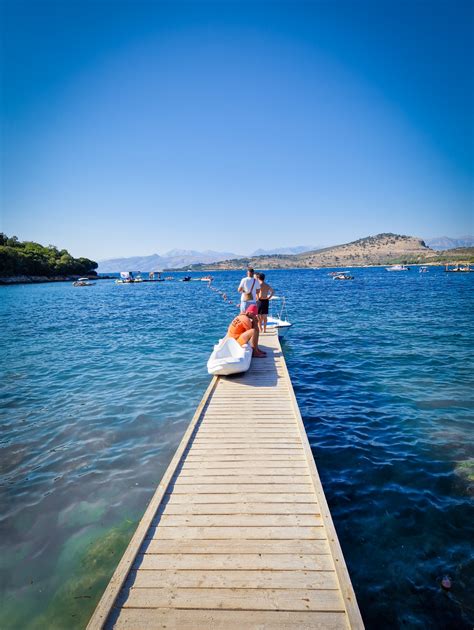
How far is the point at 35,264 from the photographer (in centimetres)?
9456

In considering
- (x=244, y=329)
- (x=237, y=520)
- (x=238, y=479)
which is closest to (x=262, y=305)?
(x=244, y=329)

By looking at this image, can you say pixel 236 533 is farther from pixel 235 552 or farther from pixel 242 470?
pixel 242 470

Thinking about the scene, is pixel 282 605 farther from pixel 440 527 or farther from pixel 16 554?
pixel 16 554

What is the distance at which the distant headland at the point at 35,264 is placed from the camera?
272ft

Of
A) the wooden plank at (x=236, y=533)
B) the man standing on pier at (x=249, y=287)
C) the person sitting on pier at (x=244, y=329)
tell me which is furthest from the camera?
the man standing on pier at (x=249, y=287)

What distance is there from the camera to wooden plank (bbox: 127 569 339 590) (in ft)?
10.9

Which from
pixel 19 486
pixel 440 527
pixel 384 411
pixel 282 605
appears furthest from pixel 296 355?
pixel 282 605

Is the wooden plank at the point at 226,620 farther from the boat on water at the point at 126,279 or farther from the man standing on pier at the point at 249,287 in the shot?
the boat on water at the point at 126,279

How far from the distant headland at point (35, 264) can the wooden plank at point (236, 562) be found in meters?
95.6

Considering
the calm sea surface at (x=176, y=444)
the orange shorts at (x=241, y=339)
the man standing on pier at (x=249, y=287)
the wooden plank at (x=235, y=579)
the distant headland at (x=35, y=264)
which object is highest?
the distant headland at (x=35, y=264)

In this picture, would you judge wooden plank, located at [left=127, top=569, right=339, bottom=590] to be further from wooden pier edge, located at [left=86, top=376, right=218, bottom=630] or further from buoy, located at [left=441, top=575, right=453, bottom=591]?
buoy, located at [left=441, top=575, right=453, bottom=591]

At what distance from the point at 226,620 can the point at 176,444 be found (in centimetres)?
504

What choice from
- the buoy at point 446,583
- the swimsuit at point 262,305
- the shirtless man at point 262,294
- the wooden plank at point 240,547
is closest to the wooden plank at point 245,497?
the wooden plank at point 240,547

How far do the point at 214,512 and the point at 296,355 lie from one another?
1151cm
